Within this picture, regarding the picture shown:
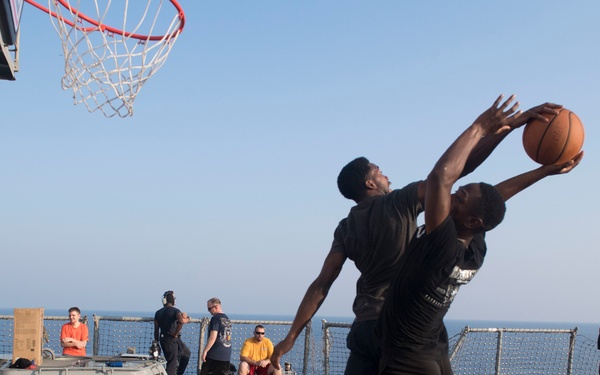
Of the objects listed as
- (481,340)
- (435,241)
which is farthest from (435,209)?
(481,340)

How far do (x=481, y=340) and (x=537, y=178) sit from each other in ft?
32.9

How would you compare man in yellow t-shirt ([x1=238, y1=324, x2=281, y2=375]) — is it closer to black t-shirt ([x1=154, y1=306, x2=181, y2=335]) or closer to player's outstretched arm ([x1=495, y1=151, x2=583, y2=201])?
black t-shirt ([x1=154, y1=306, x2=181, y2=335])

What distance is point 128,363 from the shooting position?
926cm

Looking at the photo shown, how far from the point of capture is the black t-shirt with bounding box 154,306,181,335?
1411 cm

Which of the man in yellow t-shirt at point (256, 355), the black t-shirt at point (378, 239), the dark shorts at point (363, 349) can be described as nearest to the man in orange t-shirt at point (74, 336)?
→ the man in yellow t-shirt at point (256, 355)

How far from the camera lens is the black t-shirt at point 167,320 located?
14.1 m

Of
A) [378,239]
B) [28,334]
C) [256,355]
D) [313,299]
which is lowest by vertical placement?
[256,355]

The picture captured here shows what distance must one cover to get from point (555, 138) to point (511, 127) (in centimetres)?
38

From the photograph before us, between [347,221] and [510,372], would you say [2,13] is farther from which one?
[510,372]

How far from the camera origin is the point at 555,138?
209 inches

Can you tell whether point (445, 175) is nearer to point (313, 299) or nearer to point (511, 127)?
point (511, 127)

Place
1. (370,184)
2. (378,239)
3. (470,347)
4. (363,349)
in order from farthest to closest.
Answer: (470,347), (370,184), (378,239), (363,349)

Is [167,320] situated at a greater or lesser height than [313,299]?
lesser

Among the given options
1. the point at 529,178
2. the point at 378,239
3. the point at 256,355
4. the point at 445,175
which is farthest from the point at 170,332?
the point at 445,175
